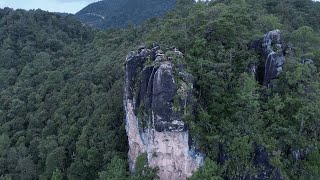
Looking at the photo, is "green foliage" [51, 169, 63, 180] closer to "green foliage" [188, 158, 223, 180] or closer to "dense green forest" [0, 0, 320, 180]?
"dense green forest" [0, 0, 320, 180]

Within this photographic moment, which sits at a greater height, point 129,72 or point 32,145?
point 129,72

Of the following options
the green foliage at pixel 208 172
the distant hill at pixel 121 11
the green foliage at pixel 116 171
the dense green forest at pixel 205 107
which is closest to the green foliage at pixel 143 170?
the dense green forest at pixel 205 107

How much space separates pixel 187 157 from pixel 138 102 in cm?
423

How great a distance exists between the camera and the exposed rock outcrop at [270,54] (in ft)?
75.3

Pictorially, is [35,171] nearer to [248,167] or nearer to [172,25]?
[172,25]

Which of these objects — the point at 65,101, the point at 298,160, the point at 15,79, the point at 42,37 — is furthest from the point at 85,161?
the point at 42,37

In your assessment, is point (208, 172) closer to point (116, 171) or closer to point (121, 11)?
point (116, 171)

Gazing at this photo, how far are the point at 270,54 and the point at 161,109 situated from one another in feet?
25.5

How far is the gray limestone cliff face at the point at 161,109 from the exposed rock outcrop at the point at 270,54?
5242 mm

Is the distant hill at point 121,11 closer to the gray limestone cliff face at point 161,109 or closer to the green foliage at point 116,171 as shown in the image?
the gray limestone cliff face at point 161,109

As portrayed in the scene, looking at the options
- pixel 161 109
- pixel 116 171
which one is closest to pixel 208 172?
pixel 161 109

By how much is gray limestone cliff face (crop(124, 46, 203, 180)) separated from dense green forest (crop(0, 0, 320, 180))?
834mm

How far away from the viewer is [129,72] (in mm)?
22594

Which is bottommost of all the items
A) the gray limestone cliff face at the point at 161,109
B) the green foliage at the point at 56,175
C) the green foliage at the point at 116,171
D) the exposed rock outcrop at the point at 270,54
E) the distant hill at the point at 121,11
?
the green foliage at the point at 56,175
